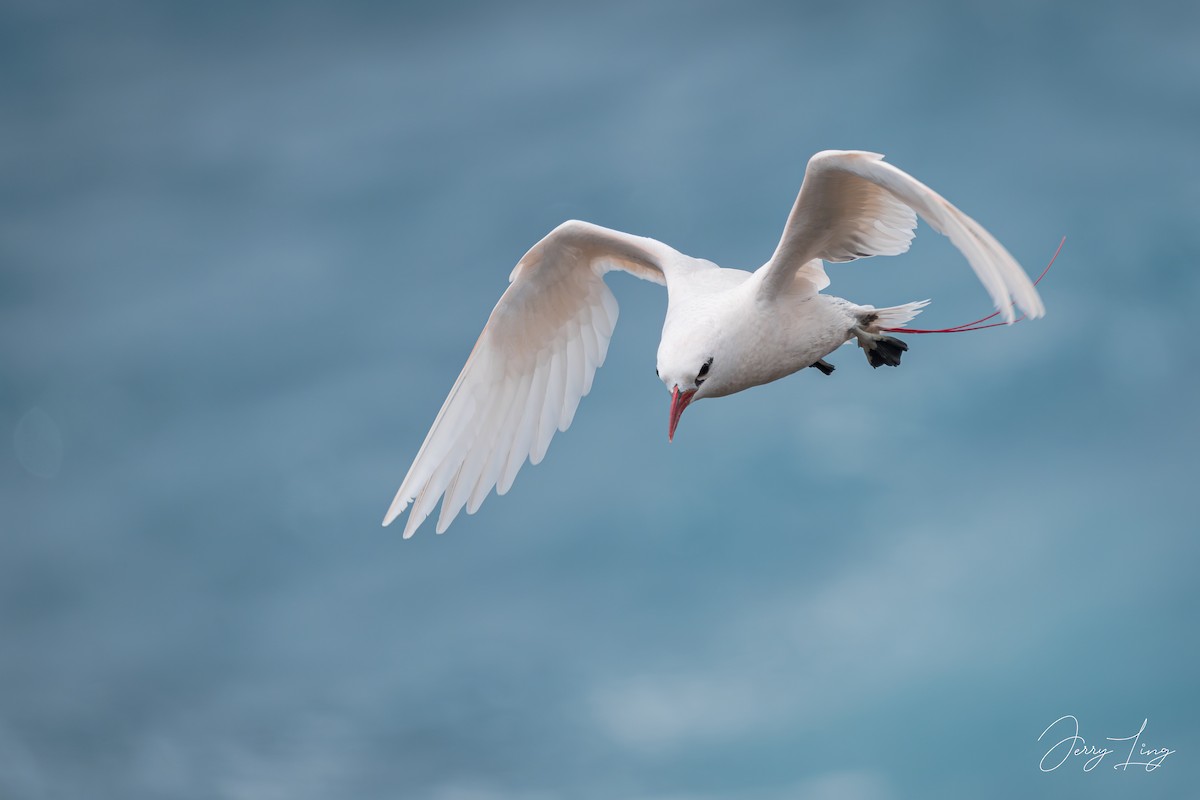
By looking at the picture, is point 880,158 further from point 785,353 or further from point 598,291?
point 598,291

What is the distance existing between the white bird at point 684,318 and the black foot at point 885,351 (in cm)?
1

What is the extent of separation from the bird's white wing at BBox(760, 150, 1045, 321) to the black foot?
38.9 inches

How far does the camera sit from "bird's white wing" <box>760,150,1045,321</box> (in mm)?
8469

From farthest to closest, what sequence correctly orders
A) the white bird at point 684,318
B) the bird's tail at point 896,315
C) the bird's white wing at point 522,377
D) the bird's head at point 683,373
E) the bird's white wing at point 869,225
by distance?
the bird's white wing at point 522,377
the bird's tail at point 896,315
the bird's head at point 683,373
the white bird at point 684,318
the bird's white wing at point 869,225

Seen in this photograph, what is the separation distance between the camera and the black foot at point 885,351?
39.6ft

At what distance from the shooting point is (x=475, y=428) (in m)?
13.2

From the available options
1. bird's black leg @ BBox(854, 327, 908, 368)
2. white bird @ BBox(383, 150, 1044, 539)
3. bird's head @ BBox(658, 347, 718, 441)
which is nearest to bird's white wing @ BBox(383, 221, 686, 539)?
white bird @ BBox(383, 150, 1044, 539)

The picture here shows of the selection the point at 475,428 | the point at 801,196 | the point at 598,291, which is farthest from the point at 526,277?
the point at 801,196

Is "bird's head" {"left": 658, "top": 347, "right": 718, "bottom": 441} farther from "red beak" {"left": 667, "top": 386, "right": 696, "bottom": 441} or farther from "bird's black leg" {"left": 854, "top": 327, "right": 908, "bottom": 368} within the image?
"bird's black leg" {"left": 854, "top": 327, "right": 908, "bottom": 368}

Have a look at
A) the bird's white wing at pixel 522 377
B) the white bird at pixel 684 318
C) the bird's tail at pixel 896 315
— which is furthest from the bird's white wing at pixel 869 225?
the bird's white wing at pixel 522 377

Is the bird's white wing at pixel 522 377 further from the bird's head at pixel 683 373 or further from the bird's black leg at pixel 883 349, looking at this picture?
the bird's head at pixel 683 373

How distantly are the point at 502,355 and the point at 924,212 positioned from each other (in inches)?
209

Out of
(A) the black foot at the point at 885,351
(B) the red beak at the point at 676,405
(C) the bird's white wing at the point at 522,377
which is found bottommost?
(B) the red beak at the point at 676,405

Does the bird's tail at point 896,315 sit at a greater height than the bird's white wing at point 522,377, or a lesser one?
lesser
